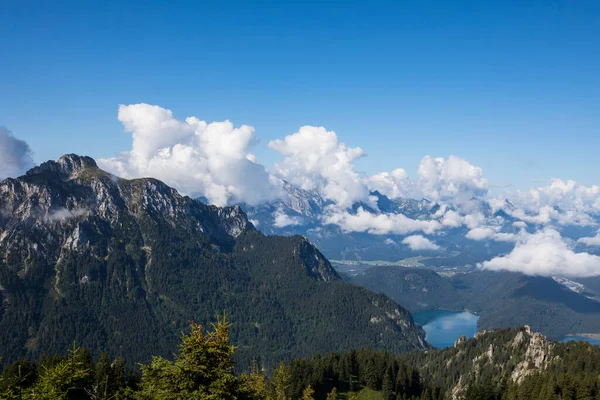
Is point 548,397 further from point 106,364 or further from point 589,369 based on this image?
point 106,364

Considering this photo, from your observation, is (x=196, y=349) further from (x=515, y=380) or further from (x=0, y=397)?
(x=515, y=380)

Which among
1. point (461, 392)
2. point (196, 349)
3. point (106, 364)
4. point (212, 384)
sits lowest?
point (461, 392)

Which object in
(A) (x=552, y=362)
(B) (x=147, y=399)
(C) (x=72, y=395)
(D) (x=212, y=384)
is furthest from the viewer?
(A) (x=552, y=362)

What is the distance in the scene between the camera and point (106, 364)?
11081 cm

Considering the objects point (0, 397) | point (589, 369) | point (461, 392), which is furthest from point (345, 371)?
point (0, 397)

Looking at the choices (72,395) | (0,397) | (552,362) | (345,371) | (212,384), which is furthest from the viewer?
(552,362)

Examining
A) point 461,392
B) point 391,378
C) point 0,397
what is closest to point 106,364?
point 0,397

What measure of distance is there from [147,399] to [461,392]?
182623 mm

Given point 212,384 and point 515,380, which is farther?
point 515,380

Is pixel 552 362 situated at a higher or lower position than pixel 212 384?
lower

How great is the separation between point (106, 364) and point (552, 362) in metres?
169

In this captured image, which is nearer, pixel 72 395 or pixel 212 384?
pixel 212 384

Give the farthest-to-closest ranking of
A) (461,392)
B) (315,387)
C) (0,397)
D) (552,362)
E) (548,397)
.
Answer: (461,392) → (552,362) → (315,387) → (548,397) → (0,397)

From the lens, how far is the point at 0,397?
139 feet
